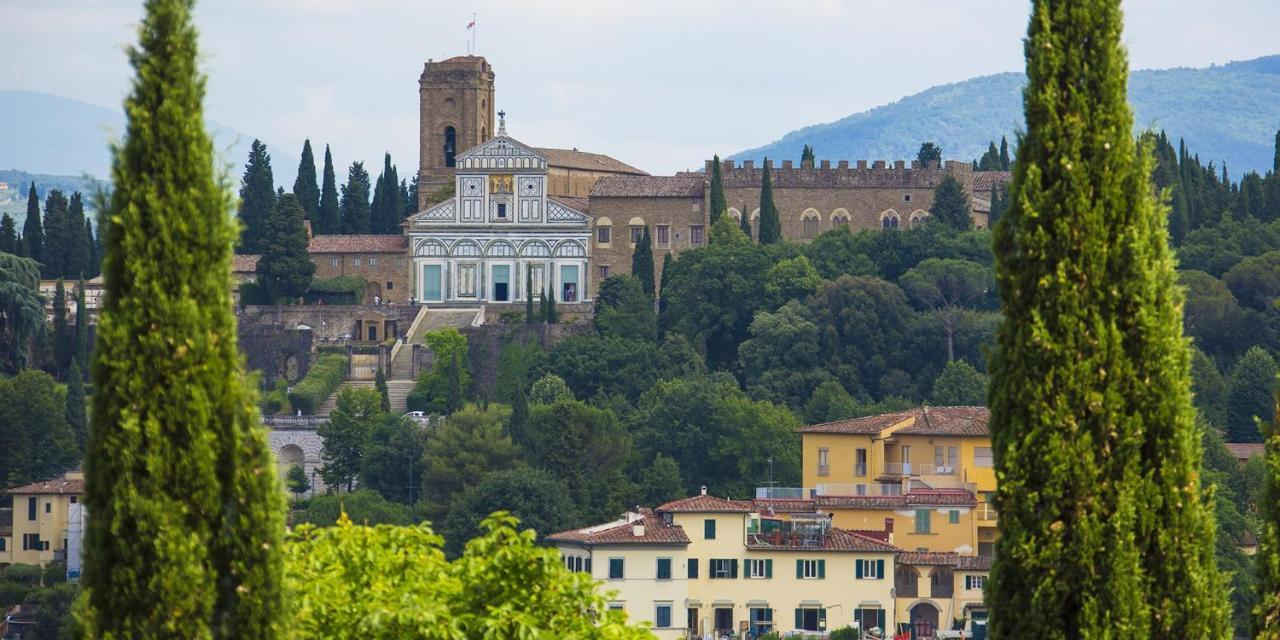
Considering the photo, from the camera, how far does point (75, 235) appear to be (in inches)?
3462

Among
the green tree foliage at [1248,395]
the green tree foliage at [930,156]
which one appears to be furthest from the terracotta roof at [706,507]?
the green tree foliage at [930,156]

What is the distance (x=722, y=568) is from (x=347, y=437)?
25464 mm

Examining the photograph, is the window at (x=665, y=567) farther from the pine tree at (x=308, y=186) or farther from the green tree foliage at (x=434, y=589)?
the pine tree at (x=308, y=186)

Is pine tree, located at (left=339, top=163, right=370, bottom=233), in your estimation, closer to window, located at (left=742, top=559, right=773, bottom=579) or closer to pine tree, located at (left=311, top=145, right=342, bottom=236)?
pine tree, located at (left=311, top=145, right=342, bottom=236)

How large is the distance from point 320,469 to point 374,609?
61.8 meters

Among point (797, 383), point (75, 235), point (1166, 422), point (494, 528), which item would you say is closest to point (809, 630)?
point (797, 383)

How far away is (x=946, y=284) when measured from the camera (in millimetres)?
80812

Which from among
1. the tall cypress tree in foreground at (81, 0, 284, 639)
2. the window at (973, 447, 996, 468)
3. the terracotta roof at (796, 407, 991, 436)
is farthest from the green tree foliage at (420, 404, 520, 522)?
the tall cypress tree in foreground at (81, 0, 284, 639)

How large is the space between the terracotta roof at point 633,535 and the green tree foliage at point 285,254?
3150 cm

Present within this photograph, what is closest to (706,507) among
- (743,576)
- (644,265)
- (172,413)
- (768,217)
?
(743,576)

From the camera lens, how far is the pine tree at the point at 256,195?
88.6m

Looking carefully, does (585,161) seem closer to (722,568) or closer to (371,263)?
(371,263)

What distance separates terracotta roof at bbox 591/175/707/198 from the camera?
88062mm

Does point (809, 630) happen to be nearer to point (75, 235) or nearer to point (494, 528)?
point (494, 528)
